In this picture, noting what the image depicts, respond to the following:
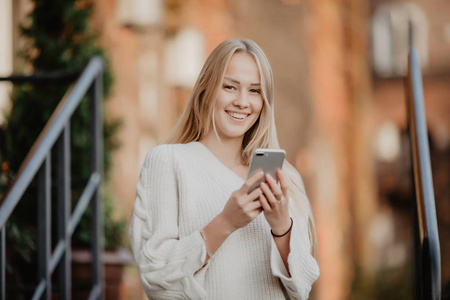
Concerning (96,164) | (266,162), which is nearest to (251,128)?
(266,162)

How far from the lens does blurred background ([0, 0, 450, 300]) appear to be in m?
7.06

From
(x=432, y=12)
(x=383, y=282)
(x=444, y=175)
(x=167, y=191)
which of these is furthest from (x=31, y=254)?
(x=432, y=12)

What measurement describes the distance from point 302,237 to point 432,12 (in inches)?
571

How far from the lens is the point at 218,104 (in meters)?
1.91

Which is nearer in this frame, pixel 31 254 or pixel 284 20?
pixel 31 254

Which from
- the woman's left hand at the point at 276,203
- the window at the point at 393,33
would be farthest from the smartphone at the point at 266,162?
the window at the point at 393,33

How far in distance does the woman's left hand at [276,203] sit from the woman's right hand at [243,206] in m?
0.02

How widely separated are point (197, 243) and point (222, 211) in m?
Answer: 0.10

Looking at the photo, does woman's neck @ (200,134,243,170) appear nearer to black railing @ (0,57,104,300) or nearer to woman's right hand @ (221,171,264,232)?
woman's right hand @ (221,171,264,232)

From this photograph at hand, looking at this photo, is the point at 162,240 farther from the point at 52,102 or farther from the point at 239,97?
the point at 52,102

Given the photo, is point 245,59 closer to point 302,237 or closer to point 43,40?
point 302,237

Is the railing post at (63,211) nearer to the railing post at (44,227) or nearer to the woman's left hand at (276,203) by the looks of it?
the railing post at (44,227)

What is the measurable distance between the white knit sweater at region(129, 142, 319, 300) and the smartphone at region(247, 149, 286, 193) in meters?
0.17

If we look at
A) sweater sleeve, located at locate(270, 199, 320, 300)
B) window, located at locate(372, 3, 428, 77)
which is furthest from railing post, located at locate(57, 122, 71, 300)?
window, located at locate(372, 3, 428, 77)
